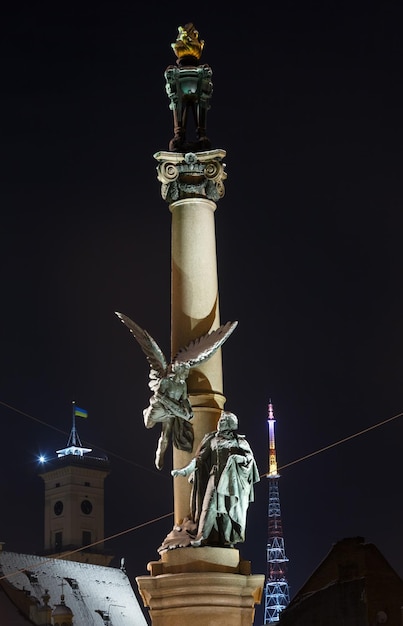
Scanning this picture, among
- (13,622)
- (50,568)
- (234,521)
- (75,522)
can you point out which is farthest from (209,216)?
(75,522)

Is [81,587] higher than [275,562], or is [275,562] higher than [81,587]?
[81,587]

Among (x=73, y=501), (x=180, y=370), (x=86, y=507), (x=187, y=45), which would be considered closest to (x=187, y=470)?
(x=180, y=370)

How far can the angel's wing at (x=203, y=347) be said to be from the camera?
710 inches

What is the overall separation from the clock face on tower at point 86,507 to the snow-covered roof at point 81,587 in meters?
14.5

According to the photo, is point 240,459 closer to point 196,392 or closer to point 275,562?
point 196,392

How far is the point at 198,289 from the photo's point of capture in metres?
18.7

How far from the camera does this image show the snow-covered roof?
3317 inches

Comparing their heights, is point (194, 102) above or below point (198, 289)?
above

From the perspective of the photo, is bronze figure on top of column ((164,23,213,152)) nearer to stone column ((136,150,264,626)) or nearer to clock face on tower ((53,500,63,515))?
stone column ((136,150,264,626))

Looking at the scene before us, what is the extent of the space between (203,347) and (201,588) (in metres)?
3.51

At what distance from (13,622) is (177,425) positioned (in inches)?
2530

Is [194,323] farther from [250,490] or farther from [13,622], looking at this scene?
[13,622]

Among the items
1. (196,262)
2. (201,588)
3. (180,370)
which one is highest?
(196,262)

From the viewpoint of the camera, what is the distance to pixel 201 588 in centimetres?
1650
